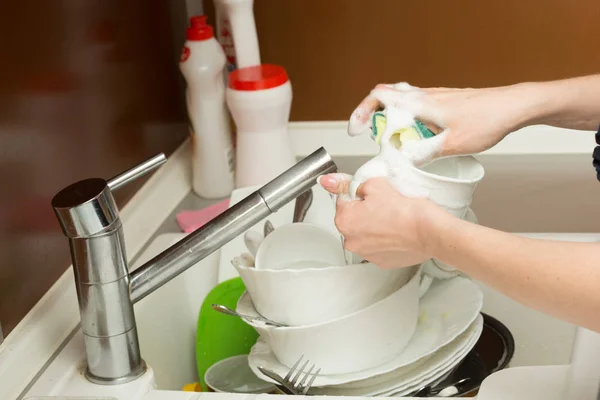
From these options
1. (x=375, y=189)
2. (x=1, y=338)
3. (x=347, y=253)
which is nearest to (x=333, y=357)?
(x=347, y=253)

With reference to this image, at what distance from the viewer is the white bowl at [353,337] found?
0.91m

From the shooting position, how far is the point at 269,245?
38.5 inches

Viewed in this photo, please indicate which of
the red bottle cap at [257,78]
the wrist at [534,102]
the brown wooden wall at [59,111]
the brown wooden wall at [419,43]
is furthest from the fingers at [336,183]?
the brown wooden wall at [419,43]

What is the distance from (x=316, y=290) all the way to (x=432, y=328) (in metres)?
0.18

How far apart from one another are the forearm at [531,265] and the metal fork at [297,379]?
0.85 ft

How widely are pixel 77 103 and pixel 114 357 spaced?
1.27 feet

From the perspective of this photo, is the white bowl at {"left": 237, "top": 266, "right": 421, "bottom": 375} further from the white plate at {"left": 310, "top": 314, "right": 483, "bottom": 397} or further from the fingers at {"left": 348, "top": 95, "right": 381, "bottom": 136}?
the fingers at {"left": 348, "top": 95, "right": 381, "bottom": 136}

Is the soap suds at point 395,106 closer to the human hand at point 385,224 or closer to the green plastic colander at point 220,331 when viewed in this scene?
the human hand at point 385,224

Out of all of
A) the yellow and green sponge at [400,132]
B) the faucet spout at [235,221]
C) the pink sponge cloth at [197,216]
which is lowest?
the pink sponge cloth at [197,216]

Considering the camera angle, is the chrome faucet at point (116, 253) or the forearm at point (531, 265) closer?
the forearm at point (531, 265)

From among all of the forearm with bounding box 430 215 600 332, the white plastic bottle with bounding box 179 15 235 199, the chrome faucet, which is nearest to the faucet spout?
the chrome faucet

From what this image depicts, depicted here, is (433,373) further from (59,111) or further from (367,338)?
(59,111)

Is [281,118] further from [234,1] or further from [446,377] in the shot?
[446,377]

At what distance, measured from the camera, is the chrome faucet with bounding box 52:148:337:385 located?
32.8 inches
